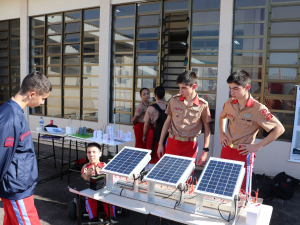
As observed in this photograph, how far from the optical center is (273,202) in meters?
3.87

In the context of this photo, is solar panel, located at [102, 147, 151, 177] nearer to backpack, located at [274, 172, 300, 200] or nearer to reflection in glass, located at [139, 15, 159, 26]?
backpack, located at [274, 172, 300, 200]

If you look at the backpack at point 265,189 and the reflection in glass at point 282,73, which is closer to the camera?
the backpack at point 265,189

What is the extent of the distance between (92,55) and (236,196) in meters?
5.63

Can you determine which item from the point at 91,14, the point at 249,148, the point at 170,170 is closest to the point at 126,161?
the point at 170,170

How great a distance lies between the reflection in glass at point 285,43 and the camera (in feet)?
15.1

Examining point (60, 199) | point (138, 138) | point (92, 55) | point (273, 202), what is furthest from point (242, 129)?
point (92, 55)

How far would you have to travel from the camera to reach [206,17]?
17.3 feet

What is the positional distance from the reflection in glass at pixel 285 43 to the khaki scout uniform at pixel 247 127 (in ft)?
8.57

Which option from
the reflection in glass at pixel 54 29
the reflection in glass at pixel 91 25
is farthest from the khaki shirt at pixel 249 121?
the reflection in glass at pixel 54 29

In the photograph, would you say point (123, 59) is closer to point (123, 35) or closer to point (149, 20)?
point (123, 35)

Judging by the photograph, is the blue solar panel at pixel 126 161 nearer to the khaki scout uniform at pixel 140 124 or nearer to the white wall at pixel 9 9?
the khaki scout uniform at pixel 140 124

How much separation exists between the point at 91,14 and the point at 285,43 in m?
4.69

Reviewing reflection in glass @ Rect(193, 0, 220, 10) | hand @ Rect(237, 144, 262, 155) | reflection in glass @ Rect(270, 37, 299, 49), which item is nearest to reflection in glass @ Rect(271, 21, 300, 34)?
reflection in glass @ Rect(270, 37, 299, 49)

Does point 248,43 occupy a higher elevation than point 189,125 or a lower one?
higher
